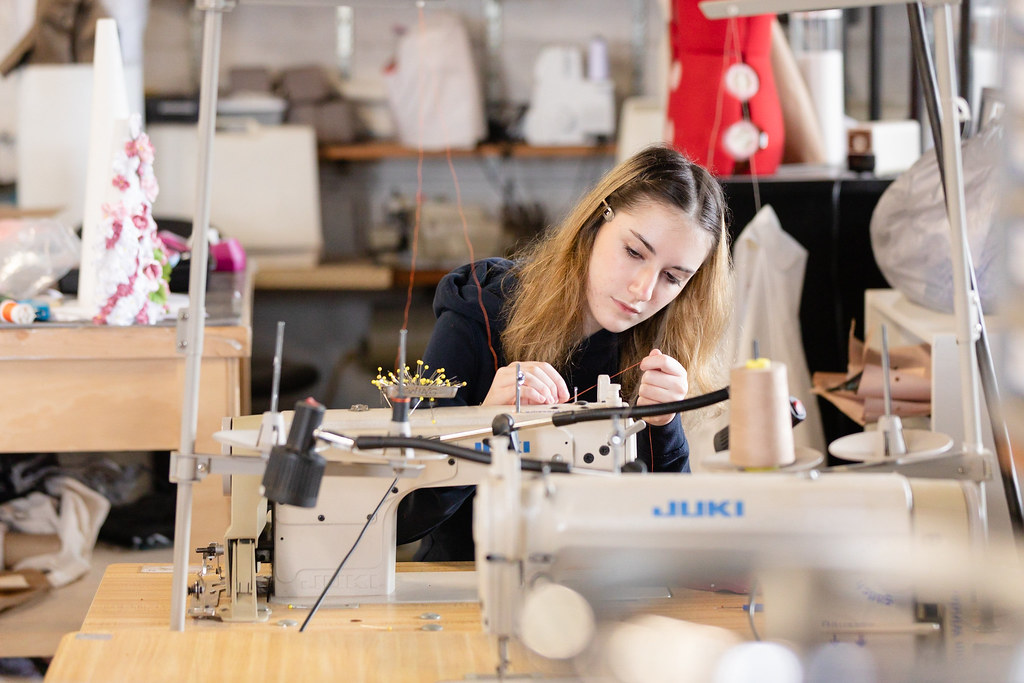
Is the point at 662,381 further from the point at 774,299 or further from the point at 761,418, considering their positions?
the point at 774,299

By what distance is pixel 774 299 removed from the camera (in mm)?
2547

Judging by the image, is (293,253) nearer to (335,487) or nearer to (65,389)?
(65,389)

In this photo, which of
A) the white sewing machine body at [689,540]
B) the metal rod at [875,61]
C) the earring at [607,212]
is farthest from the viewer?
the metal rod at [875,61]

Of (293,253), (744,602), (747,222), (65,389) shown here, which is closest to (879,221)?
(747,222)

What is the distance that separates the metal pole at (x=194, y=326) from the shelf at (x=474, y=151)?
9.57 ft

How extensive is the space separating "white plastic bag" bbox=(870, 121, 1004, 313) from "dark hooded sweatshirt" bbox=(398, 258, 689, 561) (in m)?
0.80

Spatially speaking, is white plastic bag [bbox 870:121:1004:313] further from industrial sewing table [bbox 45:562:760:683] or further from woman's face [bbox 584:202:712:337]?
industrial sewing table [bbox 45:562:760:683]

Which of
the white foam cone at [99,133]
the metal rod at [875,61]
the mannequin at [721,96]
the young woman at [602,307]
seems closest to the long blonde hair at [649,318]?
the young woman at [602,307]

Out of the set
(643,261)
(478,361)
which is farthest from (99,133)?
(643,261)

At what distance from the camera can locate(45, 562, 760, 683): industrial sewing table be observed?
3.60 feet

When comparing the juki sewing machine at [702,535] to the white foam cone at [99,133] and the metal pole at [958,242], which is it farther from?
the white foam cone at [99,133]

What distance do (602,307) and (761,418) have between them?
614 mm

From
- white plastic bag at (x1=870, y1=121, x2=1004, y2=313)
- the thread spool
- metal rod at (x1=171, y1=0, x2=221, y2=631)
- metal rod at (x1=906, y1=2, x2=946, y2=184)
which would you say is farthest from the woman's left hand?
white plastic bag at (x1=870, y1=121, x2=1004, y2=313)

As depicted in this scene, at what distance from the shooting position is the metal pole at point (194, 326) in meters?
1.13
